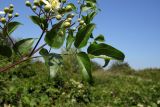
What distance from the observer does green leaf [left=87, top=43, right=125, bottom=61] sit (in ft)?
3.75

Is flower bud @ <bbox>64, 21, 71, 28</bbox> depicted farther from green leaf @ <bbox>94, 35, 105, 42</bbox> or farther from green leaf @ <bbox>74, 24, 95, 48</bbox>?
green leaf @ <bbox>94, 35, 105, 42</bbox>

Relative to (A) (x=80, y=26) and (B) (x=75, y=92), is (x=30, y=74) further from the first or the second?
(A) (x=80, y=26)

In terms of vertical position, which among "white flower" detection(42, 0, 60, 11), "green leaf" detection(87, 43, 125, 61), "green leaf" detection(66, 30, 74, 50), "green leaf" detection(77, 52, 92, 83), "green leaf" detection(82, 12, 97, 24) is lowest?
"green leaf" detection(77, 52, 92, 83)

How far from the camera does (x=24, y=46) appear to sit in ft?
4.01

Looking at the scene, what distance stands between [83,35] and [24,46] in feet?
0.71

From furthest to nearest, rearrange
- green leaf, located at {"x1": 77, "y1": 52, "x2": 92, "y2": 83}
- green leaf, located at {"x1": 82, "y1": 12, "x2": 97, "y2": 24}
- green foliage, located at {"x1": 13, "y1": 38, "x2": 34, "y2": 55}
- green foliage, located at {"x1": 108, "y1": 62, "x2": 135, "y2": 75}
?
green foliage, located at {"x1": 108, "y1": 62, "x2": 135, "y2": 75}
green leaf, located at {"x1": 82, "y1": 12, "x2": 97, "y2": 24}
green foliage, located at {"x1": 13, "y1": 38, "x2": 34, "y2": 55}
green leaf, located at {"x1": 77, "y1": 52, "x2": 92, "y2": 83}

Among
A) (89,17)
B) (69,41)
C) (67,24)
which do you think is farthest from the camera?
(89,17)

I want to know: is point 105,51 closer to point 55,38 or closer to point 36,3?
point 55,38

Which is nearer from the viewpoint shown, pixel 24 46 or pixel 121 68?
pixel 24 46

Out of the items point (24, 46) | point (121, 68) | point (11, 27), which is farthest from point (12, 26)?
point (121, 68)

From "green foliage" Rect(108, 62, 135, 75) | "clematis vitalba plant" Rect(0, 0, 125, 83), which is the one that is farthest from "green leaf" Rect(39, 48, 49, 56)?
"green foliage" Rect(108, 62, 135, 75)

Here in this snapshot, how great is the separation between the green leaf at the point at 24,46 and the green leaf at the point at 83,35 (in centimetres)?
16

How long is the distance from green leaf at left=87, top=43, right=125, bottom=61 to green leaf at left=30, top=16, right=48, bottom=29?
7.4 inches

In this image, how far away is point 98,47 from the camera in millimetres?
1199
